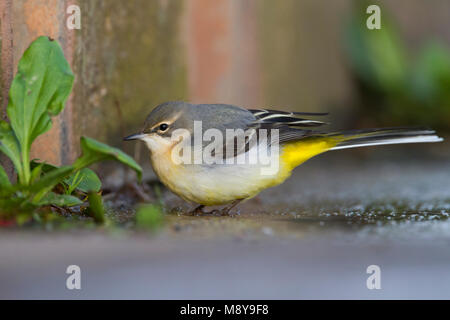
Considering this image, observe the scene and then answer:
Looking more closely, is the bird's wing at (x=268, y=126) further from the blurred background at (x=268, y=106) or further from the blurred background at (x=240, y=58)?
the blurred background at (x=240, y=58)

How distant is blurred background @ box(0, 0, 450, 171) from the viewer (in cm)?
464

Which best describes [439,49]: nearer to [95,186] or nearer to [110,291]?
[95,186]

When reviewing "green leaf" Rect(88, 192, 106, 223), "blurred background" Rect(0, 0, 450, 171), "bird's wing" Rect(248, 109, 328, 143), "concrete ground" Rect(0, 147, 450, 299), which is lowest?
Result: "concrete ground" Rect(0, 147, 450, 299)

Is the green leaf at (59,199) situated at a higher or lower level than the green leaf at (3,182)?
lower

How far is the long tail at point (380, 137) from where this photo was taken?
4.87 meters

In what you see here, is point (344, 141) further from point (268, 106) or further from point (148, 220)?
point (268, 106)

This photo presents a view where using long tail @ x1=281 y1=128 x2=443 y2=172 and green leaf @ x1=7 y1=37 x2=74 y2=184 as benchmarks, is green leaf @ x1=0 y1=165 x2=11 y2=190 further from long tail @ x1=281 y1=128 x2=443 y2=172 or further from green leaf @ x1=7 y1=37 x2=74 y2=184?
long tail @ x1=281 y1=128 x2=443 y2=172

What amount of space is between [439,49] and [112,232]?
23.7ft

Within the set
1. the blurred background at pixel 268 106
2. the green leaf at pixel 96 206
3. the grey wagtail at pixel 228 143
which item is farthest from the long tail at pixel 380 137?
the green leaf at pixel 96 206

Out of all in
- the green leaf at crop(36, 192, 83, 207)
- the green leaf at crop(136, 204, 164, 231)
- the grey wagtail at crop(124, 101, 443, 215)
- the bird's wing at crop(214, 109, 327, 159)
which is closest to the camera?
the green leaf at crop(136, 204, 164, 231)

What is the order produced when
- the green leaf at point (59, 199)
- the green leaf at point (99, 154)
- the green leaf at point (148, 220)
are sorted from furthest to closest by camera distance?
the green leaf at point (59, 199)
the green leaf at point (148, 220)
the green leaf at point (99, 154)

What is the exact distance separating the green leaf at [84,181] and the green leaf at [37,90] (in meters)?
0.33

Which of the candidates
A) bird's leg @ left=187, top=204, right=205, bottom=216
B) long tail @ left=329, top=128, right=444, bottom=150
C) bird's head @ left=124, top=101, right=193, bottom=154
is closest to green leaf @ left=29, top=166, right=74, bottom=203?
bird's head @ left=124, top=101, right=193, bottom=154

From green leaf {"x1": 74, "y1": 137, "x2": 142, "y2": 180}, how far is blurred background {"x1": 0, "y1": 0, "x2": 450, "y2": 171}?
3.49 feet
